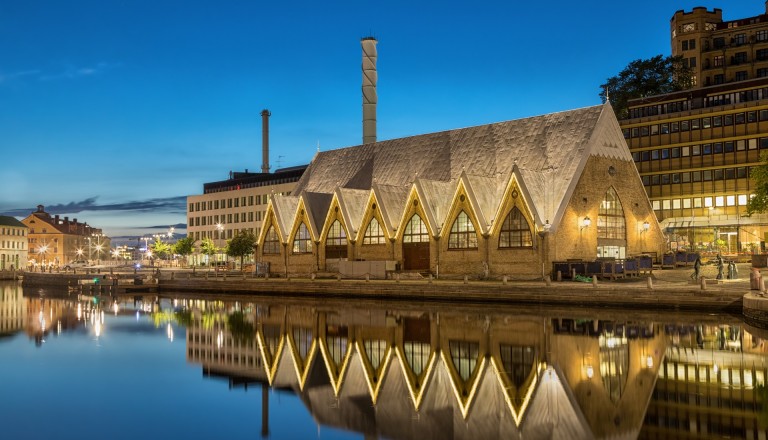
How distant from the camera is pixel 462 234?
5069 centimetres

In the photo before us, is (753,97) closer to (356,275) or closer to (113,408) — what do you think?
(356,275)

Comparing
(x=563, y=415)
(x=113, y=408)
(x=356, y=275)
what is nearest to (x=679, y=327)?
(x=563, y=415)

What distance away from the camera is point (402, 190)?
57.4m

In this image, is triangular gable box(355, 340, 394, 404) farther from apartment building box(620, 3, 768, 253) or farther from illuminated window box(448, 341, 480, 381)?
apartment building box(620, 3, 768, 253)

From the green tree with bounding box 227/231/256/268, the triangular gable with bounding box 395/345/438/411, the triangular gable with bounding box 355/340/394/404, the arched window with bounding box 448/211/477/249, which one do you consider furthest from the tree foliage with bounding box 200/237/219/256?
the triangular gable with bounding box 395/345/438/411

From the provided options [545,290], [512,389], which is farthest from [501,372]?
[545,290]

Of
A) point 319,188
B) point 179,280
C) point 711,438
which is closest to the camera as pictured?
point 711,438

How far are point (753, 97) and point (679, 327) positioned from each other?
49.0 meters

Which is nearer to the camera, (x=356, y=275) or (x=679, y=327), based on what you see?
(x=679, y=327)

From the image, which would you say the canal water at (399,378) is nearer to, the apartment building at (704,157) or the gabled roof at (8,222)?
the apartment building at (704,157)

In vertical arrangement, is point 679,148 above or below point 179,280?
above

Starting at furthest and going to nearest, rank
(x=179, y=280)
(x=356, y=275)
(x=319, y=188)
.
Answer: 1. (x=319, y=188)
2. (x=179, y=280)
3. (x=356, y=275)

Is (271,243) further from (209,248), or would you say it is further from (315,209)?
(209,248)

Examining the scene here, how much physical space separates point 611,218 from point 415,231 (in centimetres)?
1417
